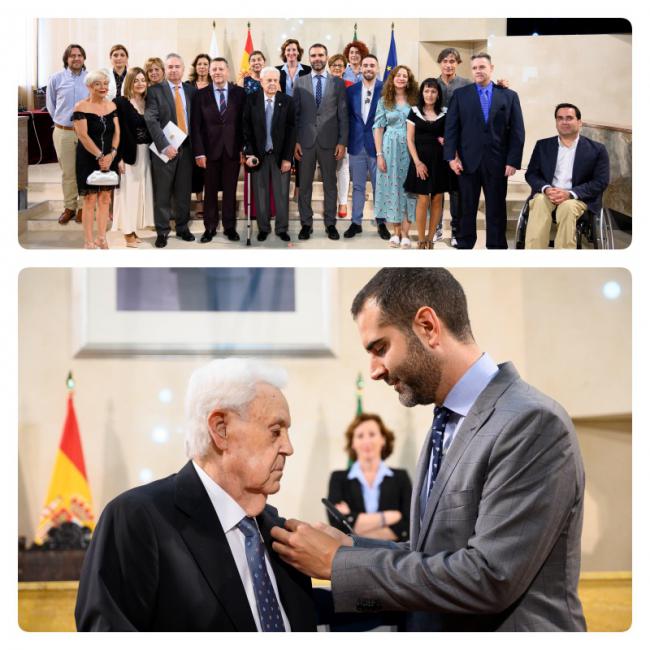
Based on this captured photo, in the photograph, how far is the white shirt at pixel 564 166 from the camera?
3.66m

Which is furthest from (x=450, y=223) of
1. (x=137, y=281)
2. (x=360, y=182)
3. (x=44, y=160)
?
(x=44, y=160)

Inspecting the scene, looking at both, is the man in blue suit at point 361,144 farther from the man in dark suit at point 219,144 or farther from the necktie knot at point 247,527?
the necktie knot at point 247,527

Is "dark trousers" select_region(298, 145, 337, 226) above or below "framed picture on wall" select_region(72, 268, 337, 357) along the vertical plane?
above

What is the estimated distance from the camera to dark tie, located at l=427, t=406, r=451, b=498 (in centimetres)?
289

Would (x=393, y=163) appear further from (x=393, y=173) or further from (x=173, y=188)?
(x=173, y=188)

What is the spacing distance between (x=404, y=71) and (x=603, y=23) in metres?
0.65

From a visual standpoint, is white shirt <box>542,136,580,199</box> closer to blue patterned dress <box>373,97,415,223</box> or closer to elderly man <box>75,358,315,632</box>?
blue patterned dress <box>373,97,415,223</box>

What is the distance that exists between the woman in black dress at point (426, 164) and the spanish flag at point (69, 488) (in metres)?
1.30

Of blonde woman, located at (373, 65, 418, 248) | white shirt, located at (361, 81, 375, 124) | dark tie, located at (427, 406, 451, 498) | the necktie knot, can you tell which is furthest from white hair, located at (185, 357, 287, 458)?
white shirt, located at (361, 81, 375, 124)

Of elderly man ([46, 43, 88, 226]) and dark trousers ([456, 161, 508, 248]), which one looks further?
dark trousers ([456, 161, 508, 248])

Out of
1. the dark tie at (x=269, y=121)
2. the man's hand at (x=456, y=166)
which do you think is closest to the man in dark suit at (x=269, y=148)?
the dark tie at (x=269, y=121)

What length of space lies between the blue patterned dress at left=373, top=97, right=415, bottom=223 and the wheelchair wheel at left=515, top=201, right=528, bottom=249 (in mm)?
361

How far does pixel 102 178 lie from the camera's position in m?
3.72

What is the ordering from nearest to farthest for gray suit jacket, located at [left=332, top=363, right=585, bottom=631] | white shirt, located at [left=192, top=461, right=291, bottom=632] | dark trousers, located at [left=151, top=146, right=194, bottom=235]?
gray suit jacket, located at [left=332, top=363, right=585, bottom=631]
white shirt, located at [left=192, top=461, right=291, bottom=632]
dark trousers, located at [left=151, top=146, right=194, bottom=235]
